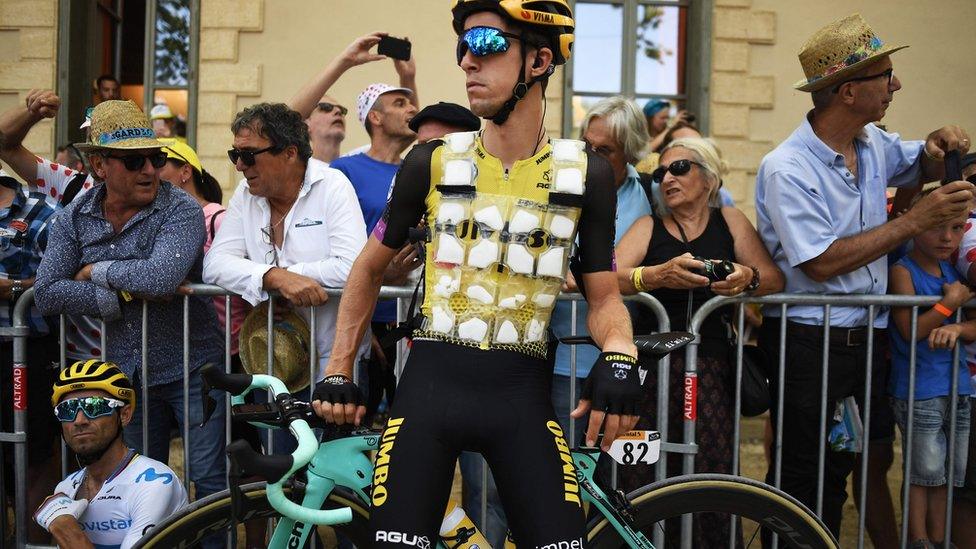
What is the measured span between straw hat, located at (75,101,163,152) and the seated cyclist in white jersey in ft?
3.15

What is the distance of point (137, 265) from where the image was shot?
13.9 ft

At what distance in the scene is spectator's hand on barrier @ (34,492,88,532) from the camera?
3775 mm

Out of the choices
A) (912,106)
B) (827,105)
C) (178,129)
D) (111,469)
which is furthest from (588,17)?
(111,469)

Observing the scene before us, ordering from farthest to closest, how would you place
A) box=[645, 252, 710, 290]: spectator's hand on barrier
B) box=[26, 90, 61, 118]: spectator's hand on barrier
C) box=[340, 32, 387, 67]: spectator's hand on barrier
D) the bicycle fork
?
box=[340, 32, 387, 67]: spectator's hand on barrier < box=[26, 90, 61, 118]: spectator's hand on barrier < box=[645, 252, 710, 290]: spectator's hand on barrier < the bicycle fork

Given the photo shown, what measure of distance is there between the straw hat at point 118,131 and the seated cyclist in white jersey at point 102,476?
3.15 ft

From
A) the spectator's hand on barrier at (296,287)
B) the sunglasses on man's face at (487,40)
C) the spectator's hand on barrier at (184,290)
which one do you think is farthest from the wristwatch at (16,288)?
the sunglasses on man's face at (487,40)

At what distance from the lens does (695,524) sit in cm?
428

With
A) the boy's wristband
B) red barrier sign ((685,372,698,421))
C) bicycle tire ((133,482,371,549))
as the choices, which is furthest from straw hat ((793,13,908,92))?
bicycle tire ((133,482,371,549))

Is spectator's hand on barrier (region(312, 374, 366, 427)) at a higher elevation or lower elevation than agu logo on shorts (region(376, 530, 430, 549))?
higher

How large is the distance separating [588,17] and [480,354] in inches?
270

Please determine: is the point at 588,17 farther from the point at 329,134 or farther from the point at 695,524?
the point at 695,524

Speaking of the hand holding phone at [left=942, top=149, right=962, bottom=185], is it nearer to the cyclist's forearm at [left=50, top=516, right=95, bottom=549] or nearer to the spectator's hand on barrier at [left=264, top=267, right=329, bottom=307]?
the spectator's hand on barrier at [left=264, top=267, right=329, bottom=307]

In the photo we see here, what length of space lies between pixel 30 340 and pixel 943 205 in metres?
3.92

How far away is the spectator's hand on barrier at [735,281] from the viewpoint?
411cm
